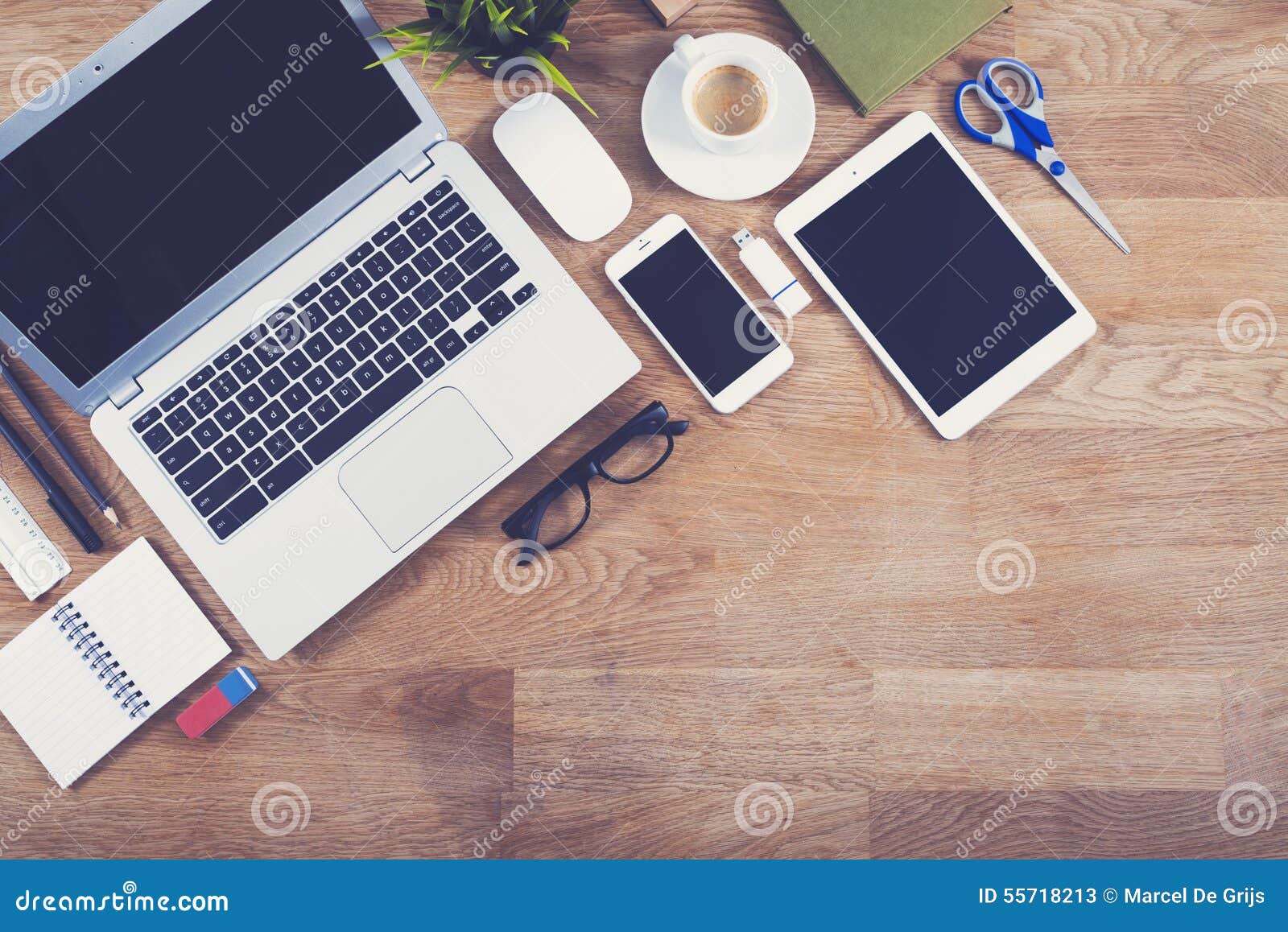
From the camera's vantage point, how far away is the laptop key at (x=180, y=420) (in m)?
0.91

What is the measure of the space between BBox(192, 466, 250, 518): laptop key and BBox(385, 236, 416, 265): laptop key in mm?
274

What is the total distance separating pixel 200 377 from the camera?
909mm

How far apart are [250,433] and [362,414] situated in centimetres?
12

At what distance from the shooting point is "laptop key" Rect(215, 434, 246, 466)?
902 mm

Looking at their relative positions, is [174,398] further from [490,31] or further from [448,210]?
[490,31]

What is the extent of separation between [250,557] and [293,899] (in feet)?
1.42

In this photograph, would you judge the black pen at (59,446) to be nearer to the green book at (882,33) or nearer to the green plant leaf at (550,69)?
the green plant leaf at (550,69)

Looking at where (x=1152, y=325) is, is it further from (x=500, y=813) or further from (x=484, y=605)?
(x=500, y=813)

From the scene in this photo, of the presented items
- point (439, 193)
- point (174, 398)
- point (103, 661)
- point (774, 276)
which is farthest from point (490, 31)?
point (103, 661)

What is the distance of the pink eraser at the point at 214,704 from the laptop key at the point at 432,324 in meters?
0.45

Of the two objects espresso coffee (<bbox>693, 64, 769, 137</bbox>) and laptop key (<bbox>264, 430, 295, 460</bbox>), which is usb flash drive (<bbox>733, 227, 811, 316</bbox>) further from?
laptop key (<bbox>264, 430, 295, 460</bbox>)

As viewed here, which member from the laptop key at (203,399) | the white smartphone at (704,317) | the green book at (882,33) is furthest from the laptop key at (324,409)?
the green book at (882,33)

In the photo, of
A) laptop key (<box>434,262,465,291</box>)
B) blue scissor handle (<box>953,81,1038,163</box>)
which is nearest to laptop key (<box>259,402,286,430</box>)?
laptop key (<box>434,262,465,291</box>)

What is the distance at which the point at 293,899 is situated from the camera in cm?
102
